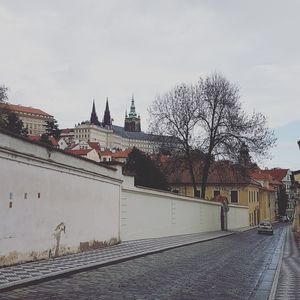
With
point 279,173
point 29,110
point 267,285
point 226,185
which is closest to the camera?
point 267,285

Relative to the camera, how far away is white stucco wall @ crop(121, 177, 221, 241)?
27.8 metres

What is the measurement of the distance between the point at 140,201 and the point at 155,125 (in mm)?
19897

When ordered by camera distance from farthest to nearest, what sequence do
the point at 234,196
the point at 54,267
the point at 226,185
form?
the point at 234,196 < the point at 226,185 < the point at 54,267

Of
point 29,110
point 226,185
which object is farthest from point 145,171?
point 29,110

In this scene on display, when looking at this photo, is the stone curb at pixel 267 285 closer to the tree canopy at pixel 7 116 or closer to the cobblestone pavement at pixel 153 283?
the cobblestone pavement at pixel 153 283

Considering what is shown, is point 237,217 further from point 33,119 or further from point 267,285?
point 33,119

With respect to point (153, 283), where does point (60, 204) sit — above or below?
above

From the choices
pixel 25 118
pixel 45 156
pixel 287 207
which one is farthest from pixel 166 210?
pixel 25 118

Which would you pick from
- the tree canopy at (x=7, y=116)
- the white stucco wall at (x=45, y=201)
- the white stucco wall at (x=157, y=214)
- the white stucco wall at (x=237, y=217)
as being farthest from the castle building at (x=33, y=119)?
the white stucco wall at (x=45, y=201)

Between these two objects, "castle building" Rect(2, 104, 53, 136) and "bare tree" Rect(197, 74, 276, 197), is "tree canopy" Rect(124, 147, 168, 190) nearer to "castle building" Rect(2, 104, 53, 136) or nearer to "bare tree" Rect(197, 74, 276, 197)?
"bare tree" Rect(197, 74, 276, 197)

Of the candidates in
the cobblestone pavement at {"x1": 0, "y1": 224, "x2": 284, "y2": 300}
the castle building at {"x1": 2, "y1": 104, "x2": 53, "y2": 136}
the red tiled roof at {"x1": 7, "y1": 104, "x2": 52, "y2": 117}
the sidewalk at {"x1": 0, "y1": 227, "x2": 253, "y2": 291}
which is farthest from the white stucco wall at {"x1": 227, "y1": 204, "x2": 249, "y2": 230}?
the red tiled roof at {"x1": 7, "y1": 104, "x2": 52, "y2": 117}

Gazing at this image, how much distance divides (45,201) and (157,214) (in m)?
17.2

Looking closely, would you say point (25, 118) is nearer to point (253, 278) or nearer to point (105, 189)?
point (105, 189)

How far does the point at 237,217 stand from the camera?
68625mm
